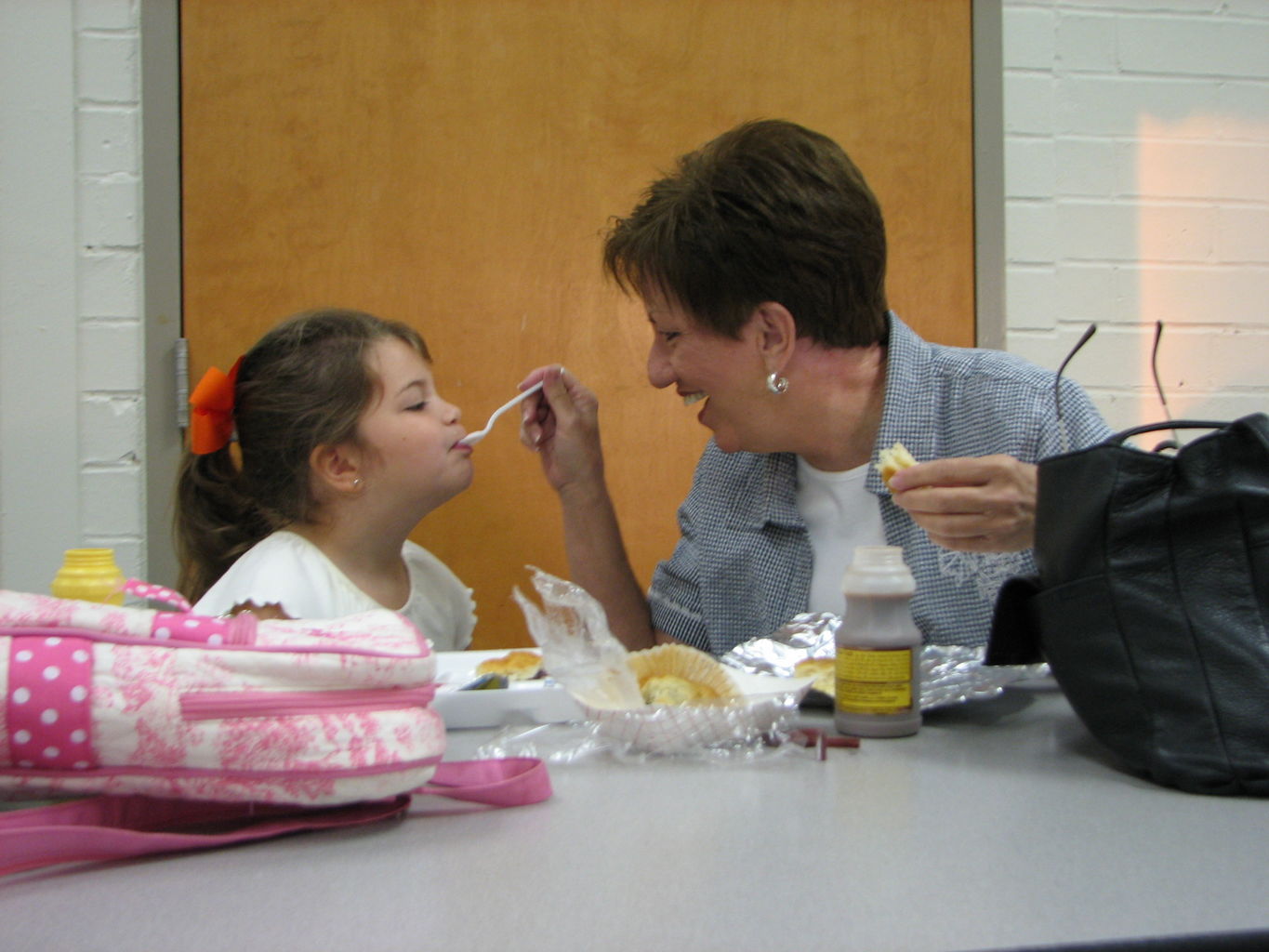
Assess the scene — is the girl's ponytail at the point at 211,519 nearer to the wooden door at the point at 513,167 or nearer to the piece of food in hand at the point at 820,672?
the wooden door at the point at 513,167

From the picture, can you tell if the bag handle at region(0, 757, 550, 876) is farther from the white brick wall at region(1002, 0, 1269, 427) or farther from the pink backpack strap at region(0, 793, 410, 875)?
the white brick wall at region(1002, 0, 1269, 427)

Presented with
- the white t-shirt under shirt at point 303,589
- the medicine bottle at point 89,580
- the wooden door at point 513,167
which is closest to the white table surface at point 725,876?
the medicine bottle at point 89,580

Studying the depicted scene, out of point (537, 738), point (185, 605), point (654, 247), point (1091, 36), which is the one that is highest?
point (1091, 36)

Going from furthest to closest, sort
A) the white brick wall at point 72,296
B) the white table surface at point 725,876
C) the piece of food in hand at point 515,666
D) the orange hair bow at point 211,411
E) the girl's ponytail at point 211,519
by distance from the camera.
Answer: the white brick wall at point 72,296, the girl's ponytail at point 211,519, the orange hair bow at point 211,411, the piece of food in hand at point 515,666, the white table surface at point 725,876

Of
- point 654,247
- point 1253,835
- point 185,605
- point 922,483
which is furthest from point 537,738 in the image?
point 654,247

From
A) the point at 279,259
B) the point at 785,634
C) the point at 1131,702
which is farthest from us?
the point at 279,259

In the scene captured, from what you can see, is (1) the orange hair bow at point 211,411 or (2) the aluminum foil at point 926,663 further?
(1) the orange hair bow at point 211,411

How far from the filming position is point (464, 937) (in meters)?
0.48

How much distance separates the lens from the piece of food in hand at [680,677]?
856 mm

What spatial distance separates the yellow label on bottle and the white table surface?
102mm

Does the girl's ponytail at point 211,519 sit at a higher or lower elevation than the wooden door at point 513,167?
lower

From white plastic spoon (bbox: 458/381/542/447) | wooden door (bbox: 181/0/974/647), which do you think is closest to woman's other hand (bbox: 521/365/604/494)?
white plastic spoon (bbox: 458/381/542/447)

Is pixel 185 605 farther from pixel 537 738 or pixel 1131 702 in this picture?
pixel 1131 702

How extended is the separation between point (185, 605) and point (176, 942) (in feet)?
1.19
